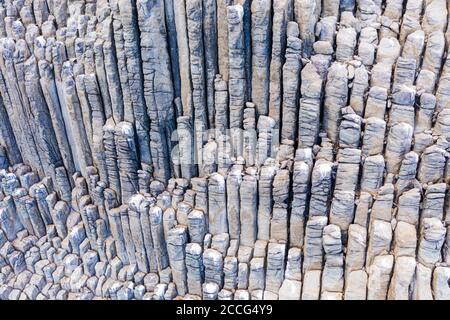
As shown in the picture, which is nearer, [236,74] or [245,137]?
[236,74]

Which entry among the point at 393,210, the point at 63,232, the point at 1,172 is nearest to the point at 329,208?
the point at 393,210

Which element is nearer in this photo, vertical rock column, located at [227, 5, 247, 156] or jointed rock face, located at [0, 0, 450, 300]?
vertical rock column, located at [227, 5, 247, 156]

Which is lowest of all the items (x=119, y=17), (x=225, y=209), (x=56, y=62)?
(x=225, y=209)

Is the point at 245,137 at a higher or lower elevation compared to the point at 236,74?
lower

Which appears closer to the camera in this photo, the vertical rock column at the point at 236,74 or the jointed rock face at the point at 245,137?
the vertical rock column at the point at 236,74

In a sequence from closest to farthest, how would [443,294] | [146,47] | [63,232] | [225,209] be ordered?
1. [443,294]
2. [146,47]
3. [225,209]
4. [63,232]

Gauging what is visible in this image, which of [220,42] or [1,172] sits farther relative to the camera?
[1,172]

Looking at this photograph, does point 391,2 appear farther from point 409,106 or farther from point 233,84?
point 233,84

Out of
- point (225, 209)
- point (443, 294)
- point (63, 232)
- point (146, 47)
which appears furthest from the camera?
point (63, 232)
